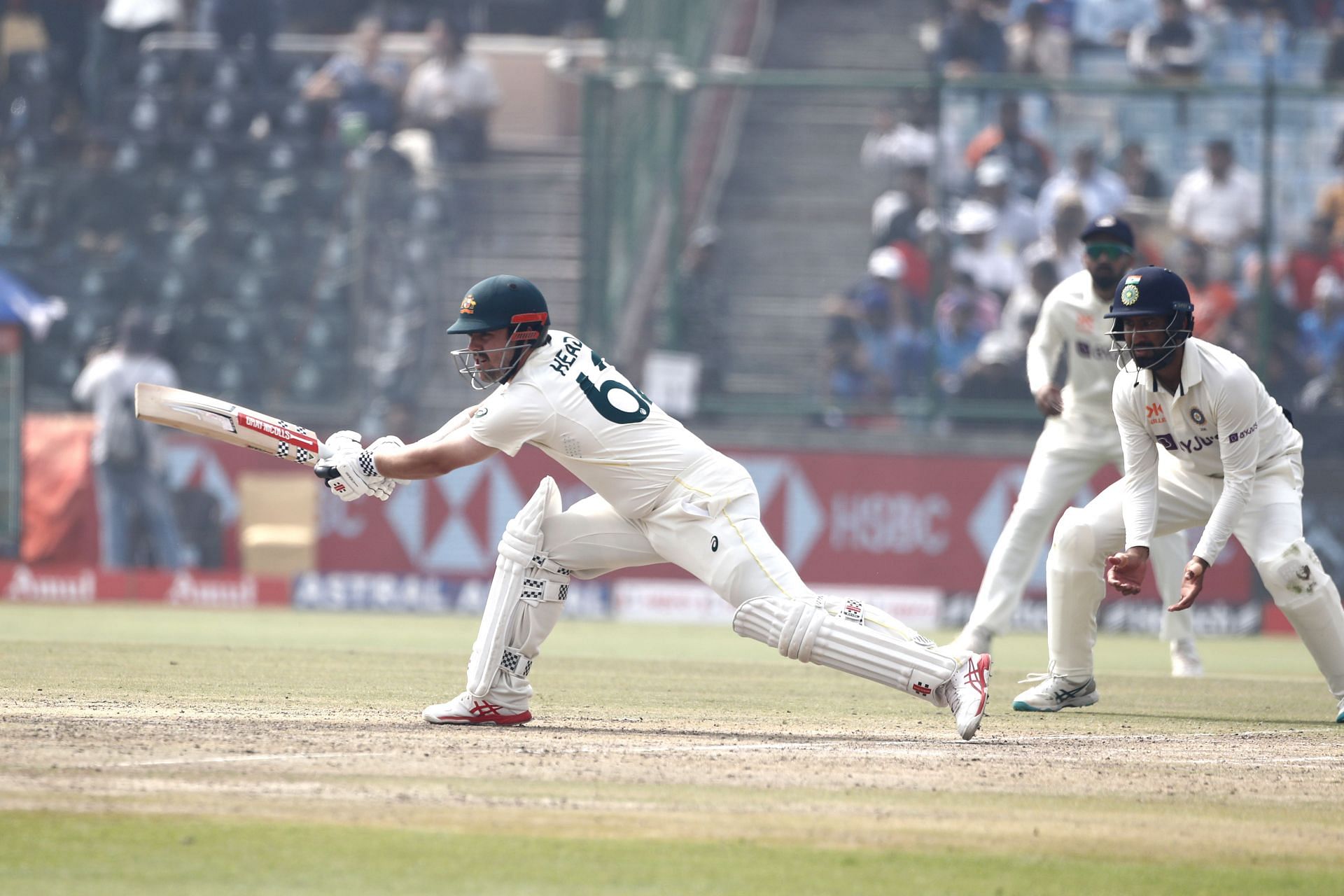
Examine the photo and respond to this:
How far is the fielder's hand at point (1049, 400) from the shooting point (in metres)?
10.1

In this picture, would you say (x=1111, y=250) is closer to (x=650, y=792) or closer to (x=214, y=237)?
(x=650, y=792)

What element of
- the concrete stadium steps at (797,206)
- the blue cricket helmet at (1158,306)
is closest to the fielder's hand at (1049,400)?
the blue cricket helmet at (1158,306)

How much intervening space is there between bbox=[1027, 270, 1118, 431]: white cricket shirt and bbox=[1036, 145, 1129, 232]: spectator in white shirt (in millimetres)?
7150

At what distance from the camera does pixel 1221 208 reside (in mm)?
17219

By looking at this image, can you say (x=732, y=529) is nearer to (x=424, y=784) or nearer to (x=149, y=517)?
(x=424, y=784)

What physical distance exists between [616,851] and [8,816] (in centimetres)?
165

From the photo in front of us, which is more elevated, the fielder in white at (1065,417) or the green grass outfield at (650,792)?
the fielder in white at (1065,417)

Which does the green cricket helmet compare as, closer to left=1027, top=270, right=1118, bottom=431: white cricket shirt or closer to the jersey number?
the jersey number

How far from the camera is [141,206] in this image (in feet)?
62.7

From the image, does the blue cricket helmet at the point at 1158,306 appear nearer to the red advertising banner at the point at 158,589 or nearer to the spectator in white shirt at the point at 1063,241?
the spectator in white shirt at the point at 1063,241

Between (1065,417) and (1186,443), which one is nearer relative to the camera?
(1186,443)

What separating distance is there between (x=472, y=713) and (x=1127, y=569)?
106 inches

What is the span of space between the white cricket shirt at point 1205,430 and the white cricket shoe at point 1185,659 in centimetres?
295

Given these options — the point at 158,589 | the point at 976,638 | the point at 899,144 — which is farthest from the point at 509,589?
the point at 899,144
